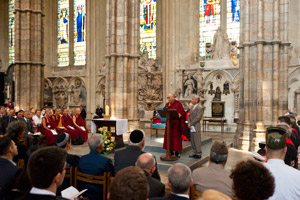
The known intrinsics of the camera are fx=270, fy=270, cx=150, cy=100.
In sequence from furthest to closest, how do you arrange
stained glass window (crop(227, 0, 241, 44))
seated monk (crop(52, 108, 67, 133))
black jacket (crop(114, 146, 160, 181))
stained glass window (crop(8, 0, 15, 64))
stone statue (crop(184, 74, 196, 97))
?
stained glass window (crop(8, 0, 15, 64)) → stained glass window (crop(227, 0, 241, 44)) → stone statue (crop(184, 74, 196, 97)) → seated monk (crop(52, 108, 67, 133)) → black jacket (crop(114, 146, 160, 181))

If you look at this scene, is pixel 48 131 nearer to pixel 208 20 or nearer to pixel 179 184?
pixel 179 184

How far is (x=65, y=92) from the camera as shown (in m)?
20.5

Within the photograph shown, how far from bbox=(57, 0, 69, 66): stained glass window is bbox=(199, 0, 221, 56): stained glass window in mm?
11022

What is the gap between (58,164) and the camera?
1.81 metres

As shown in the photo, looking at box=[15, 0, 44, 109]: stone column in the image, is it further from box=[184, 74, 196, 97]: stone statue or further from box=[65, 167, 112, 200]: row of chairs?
box=[65, 167, 112, 200]: row of chairs

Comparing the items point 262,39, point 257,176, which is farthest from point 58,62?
point 257,176

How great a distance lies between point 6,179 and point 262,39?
868 cm

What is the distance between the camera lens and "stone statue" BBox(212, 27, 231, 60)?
1573 cm

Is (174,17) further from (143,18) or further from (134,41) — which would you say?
(134,41)

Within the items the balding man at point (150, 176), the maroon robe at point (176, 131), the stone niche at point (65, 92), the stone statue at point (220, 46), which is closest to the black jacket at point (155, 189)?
the balding man at point (150, 176)

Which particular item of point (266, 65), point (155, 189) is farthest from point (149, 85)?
point (155, 189)

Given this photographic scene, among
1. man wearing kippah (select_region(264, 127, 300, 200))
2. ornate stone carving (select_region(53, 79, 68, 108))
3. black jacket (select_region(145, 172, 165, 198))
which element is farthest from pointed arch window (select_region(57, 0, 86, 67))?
man wearing kippah (select_region(264, 127, 300, 200))

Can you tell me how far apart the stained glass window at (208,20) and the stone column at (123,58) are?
7.05 metres

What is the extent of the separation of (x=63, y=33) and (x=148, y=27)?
7742 mm
